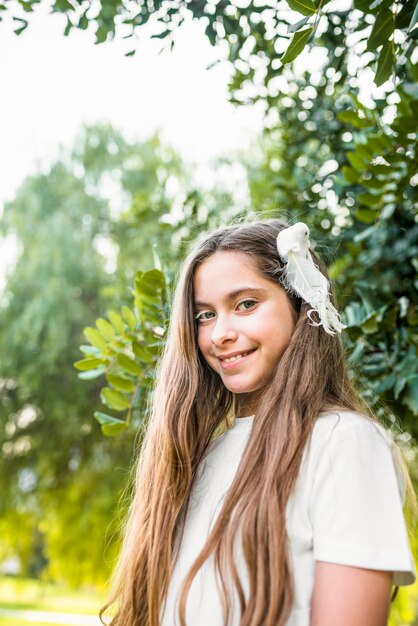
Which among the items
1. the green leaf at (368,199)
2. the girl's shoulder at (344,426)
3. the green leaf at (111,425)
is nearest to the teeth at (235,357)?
the girl's shoulder at (344,426)

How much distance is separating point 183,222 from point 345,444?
216cm

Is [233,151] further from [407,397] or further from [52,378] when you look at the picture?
[407,397]

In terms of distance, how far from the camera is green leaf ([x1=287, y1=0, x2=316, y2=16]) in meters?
1.33

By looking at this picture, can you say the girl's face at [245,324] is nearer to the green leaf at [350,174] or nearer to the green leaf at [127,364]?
the green leaf at [127,364]

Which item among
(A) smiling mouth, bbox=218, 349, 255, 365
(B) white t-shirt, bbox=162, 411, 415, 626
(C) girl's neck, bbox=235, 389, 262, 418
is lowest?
(B) white t-shirt, bbox=162, 411, 415, 626

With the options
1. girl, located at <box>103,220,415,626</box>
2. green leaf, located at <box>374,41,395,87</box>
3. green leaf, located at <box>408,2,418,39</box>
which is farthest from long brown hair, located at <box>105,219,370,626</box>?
green leaf, located at <box>408,2,418,39</box>

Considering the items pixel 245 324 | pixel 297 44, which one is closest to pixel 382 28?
pixel 297 44

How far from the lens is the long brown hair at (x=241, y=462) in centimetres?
131

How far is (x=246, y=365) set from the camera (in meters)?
1.59

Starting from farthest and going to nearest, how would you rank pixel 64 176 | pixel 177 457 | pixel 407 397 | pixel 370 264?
pixel 64 176 → pixel 370 264 → pixel 407 397 → pixel 177 457

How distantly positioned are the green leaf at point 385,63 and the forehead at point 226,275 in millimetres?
503

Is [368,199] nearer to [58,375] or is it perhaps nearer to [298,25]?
[298,25]

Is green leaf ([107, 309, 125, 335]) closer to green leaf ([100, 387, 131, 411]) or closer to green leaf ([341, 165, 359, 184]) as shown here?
green leaf ([100, 387, 131, 411])

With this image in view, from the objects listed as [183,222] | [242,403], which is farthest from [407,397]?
[183,222]
